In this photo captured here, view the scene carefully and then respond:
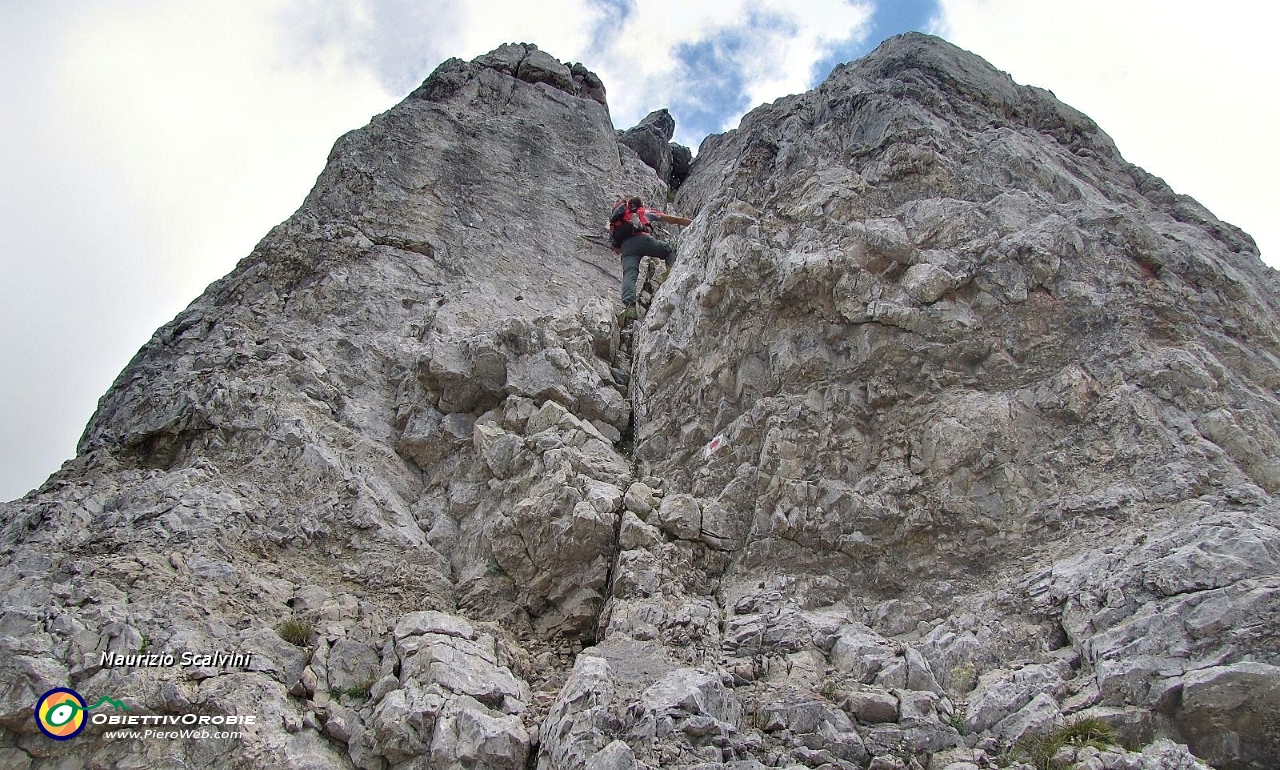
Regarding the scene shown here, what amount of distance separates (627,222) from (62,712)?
1408 centimetres

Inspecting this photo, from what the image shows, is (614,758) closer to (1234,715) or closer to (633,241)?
(1234,715)

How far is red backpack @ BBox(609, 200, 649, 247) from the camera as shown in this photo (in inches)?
734

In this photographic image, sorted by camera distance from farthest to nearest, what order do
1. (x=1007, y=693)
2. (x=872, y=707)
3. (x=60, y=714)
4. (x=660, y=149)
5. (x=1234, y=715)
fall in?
(x=660, y=149) < (x=872, y=707) < (x=1007, y=693) < (x=60, y=714) < (x=1234, y=715)

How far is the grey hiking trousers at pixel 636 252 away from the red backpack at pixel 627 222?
181mm

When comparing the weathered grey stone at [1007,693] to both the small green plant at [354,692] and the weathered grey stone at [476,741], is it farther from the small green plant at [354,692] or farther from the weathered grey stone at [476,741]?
the small green plant at [354,692]

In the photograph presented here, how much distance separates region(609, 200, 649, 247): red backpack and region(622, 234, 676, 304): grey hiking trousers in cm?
18

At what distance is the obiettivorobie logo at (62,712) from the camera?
7.70m

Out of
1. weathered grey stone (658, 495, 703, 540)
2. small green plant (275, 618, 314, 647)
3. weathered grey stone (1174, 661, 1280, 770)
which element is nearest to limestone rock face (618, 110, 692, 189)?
weathered grey stone (658, 495, 703, 540)

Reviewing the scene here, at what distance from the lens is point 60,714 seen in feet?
→ 25.5

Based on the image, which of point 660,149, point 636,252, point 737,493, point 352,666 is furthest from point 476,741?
point 660,149

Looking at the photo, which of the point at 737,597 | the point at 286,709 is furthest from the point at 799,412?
the point at 286,709

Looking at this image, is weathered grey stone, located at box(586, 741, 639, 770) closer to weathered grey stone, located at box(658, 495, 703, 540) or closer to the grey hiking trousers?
weathered grey stone, located at box(658, 495, 703, 540)

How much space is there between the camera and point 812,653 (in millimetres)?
9195

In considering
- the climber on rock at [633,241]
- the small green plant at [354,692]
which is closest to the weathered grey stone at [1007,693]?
the small green plant at [354,692]
